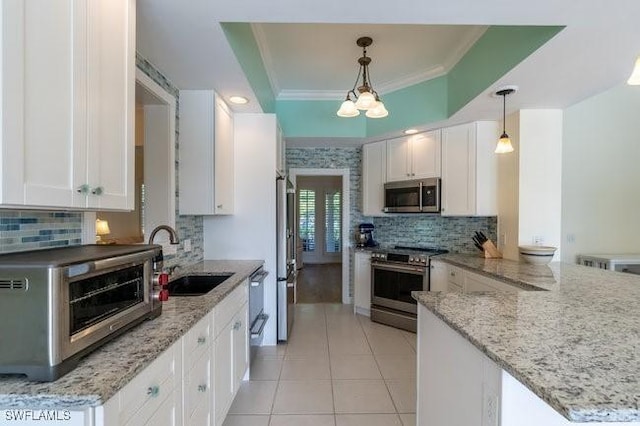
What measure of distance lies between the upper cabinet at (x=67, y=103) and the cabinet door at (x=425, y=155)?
325 centimetres

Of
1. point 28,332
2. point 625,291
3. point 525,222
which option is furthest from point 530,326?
point 525,222

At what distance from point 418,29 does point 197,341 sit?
9.05ft

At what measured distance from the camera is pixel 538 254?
A: 2.83m

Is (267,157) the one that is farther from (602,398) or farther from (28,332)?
(602,398)

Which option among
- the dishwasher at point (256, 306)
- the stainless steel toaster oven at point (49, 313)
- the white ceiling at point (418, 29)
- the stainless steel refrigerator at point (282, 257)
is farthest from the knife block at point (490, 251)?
the stainless steel toaster oven at point (49, 313)

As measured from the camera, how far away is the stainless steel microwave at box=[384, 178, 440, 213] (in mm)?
3854

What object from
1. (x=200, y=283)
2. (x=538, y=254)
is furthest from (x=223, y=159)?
(x=538, y=254)

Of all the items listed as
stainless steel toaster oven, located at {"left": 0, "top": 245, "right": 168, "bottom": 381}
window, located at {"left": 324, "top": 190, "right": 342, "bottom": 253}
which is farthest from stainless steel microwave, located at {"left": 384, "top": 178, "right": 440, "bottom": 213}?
window, located at {"left": 324, "top": 190, "right": 342, "bottom": 253}

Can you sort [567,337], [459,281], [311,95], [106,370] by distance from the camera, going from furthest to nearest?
1. [311,95]
2. [459,281]
3. [567,337]
4. [106,370]

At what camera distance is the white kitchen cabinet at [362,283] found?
173 inches

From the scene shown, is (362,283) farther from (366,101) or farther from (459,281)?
(366,101)

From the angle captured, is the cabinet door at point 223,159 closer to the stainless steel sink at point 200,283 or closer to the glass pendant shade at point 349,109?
the stainless steel sink at point 200,283

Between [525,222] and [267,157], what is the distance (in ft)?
8.25

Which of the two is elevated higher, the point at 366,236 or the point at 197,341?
the point at 366,236
